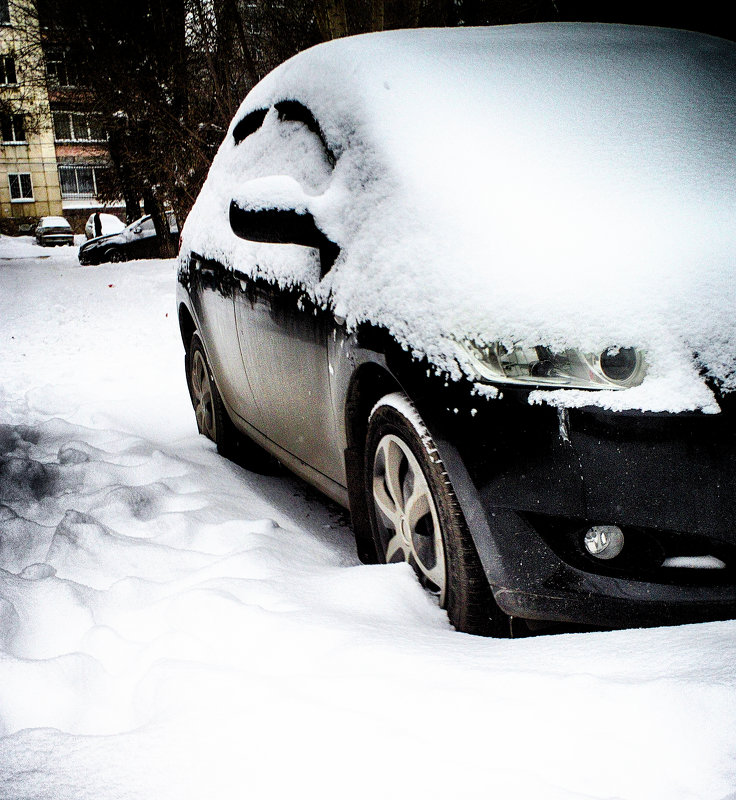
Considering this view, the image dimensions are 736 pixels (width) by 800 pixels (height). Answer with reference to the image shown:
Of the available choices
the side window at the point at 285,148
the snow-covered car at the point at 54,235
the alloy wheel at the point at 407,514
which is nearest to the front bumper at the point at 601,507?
the alloy wheel at the point at 407,514

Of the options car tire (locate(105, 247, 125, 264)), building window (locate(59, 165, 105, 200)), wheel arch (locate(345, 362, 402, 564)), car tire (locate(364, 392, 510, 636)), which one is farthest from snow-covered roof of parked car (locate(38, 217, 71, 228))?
car tire (locate(364, 392, 510, 636))

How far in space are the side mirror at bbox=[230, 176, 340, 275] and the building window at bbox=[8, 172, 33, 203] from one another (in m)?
48.5

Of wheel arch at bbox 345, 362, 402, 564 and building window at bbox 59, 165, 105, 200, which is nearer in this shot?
wheel arch at bbox 345, 362, 402, 564

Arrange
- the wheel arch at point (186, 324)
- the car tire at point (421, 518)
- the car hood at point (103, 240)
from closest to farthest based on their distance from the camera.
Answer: the car tire at point (421, 518) → the wheel arch at point (186, 324) → the car hood at point (103, 240)

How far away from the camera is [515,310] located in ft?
5.84

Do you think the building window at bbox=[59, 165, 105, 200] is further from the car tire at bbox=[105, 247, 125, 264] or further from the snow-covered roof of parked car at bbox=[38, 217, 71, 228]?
the car tire at bbox=[105, 247, 125, 264]

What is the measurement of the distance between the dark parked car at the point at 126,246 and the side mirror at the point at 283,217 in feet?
67.8

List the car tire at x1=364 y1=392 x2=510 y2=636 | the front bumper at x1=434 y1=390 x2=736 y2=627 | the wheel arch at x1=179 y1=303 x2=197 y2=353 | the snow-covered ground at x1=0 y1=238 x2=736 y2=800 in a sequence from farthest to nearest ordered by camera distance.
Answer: the wheel arch at x1=179 y1=303 x2=197 y2=353
the car tire at x1=364 y1=392 x2=510 y2=636
the front bumper at x1=434 y1=390 x2=736 y2=627
the snow-covered ground at x1=0 y1=238 x2=736 y2=800

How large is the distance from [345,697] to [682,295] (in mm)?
1148

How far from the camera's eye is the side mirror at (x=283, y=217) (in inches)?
91.5

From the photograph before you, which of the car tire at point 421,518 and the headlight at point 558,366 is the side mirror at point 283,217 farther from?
the headlight at point 558,366

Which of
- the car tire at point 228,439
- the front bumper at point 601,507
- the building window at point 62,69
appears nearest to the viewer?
the front bumper at point 601,507

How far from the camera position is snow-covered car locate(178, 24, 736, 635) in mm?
1701

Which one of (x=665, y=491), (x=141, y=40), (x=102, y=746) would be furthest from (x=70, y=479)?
(x=141, y=40)
